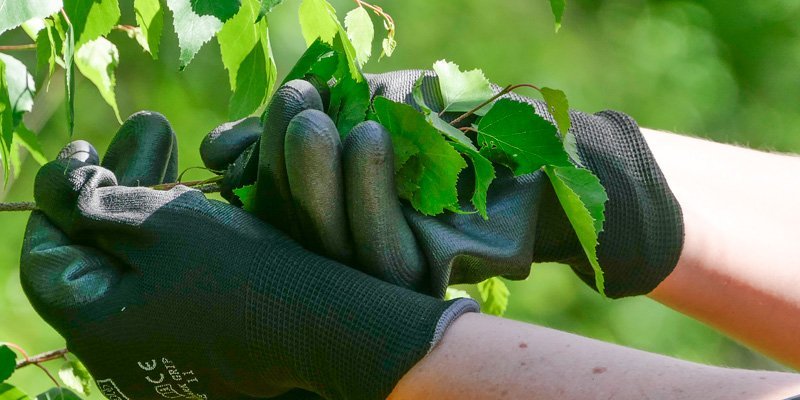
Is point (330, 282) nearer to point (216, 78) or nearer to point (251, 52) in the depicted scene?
point (251, 52)

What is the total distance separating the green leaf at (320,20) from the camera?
1.24 m

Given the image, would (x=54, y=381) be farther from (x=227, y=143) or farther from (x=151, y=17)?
(x=151, y=17)

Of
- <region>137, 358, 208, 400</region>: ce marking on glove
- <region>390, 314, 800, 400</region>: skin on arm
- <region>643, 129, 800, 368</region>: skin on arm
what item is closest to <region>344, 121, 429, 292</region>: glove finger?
<region>390, 314, 800, 400</region>: skin on arm

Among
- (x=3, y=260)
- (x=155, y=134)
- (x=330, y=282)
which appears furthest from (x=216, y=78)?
(x=330, y=282)

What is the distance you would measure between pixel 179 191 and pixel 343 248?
22 centimetres

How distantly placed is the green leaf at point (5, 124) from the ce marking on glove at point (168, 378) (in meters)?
0.28

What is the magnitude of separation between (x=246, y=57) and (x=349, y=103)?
15cm

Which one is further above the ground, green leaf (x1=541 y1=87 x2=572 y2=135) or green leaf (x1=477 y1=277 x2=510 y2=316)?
green leaf (x1=541 y1=87 x2=572 y2=135)

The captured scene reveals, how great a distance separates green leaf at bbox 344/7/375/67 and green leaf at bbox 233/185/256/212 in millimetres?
243

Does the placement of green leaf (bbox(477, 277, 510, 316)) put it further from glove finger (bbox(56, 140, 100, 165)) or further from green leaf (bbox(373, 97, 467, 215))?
glove finger (bbox(56, 140, 100, 165))

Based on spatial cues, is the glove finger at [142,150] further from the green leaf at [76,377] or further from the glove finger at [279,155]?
the green leaf at [76,377]

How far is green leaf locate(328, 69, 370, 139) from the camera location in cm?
121

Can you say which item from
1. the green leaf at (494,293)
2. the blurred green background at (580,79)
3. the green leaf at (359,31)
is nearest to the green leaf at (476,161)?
the green leaf at (359,31)

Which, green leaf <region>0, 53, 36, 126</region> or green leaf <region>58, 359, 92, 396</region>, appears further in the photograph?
green leaf <region>58, 359, 92, 396</region>
